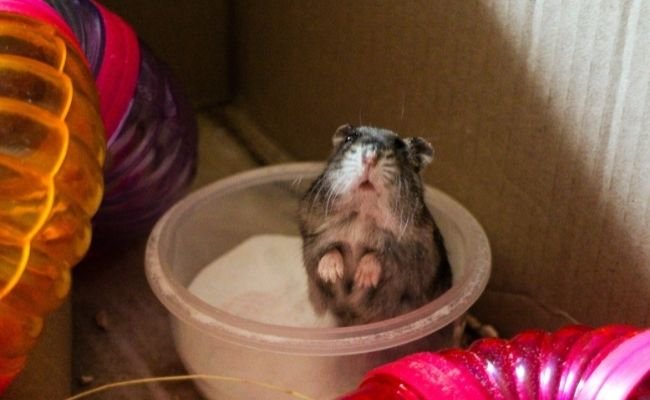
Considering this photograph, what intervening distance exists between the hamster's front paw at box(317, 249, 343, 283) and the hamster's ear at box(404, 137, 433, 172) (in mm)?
154

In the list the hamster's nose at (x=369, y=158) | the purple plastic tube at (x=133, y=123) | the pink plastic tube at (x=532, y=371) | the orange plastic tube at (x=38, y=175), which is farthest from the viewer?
the purple plastic tube at (x=133, y=123)

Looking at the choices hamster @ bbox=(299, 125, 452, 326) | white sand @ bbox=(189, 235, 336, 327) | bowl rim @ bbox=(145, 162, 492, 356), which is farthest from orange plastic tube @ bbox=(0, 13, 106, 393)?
white sand @ bbox=(189, 235, 336, 327)

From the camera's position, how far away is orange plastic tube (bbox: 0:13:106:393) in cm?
87

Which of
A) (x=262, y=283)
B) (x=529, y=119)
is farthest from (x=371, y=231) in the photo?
(x=262, y=283)

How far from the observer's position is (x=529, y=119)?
1.14 m

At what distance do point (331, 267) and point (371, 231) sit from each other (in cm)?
7

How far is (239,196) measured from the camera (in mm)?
1449

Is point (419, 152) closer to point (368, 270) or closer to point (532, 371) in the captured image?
point (368, 270)

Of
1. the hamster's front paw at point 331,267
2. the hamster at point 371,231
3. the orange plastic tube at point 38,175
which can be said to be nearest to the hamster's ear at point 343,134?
the hamster at point 371,231

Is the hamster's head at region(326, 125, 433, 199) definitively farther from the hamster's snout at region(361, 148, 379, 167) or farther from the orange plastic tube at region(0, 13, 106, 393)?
the orange plastic tube at region(0, 13, 106, 393)

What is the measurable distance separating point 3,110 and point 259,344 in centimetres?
41

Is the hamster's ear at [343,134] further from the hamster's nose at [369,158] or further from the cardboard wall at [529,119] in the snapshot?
the cardboard wall at [529,119]

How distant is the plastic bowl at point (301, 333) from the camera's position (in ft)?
3.45

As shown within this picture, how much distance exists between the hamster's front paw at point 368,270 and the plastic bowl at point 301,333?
0.06 m
